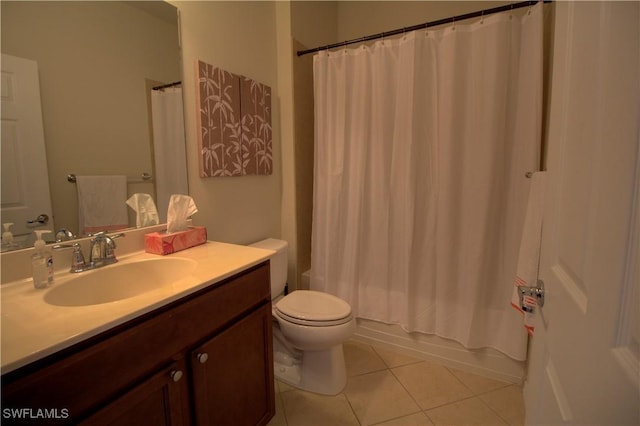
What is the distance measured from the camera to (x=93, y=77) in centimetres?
114

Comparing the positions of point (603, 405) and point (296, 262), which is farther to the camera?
point (296, 262)

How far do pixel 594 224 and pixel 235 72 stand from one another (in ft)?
5.88

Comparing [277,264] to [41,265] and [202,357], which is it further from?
[41,265]

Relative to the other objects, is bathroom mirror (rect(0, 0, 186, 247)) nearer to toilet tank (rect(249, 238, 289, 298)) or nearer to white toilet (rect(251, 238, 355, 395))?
toilet tank (rect(249, 238, 289, 298))

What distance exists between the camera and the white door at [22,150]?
3.09 ft

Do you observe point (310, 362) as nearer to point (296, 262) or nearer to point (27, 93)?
point (296, 262)

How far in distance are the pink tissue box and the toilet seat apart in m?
0.60

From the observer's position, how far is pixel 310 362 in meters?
1.70

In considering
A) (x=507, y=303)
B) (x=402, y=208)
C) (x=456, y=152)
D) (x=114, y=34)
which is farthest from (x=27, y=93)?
(x=507, y=303)

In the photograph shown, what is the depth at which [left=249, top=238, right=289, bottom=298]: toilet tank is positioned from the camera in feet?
5.97

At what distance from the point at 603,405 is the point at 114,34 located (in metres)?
1.71

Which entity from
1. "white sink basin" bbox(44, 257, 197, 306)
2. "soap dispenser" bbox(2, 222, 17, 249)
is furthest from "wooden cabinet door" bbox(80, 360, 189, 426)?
"soap dispenser" bbox(2, 222, 17, 249)

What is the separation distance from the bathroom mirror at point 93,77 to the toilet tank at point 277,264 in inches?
29.4

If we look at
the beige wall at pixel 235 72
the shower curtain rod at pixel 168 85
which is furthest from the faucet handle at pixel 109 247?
the shower curtain rod at pixel 168 85
